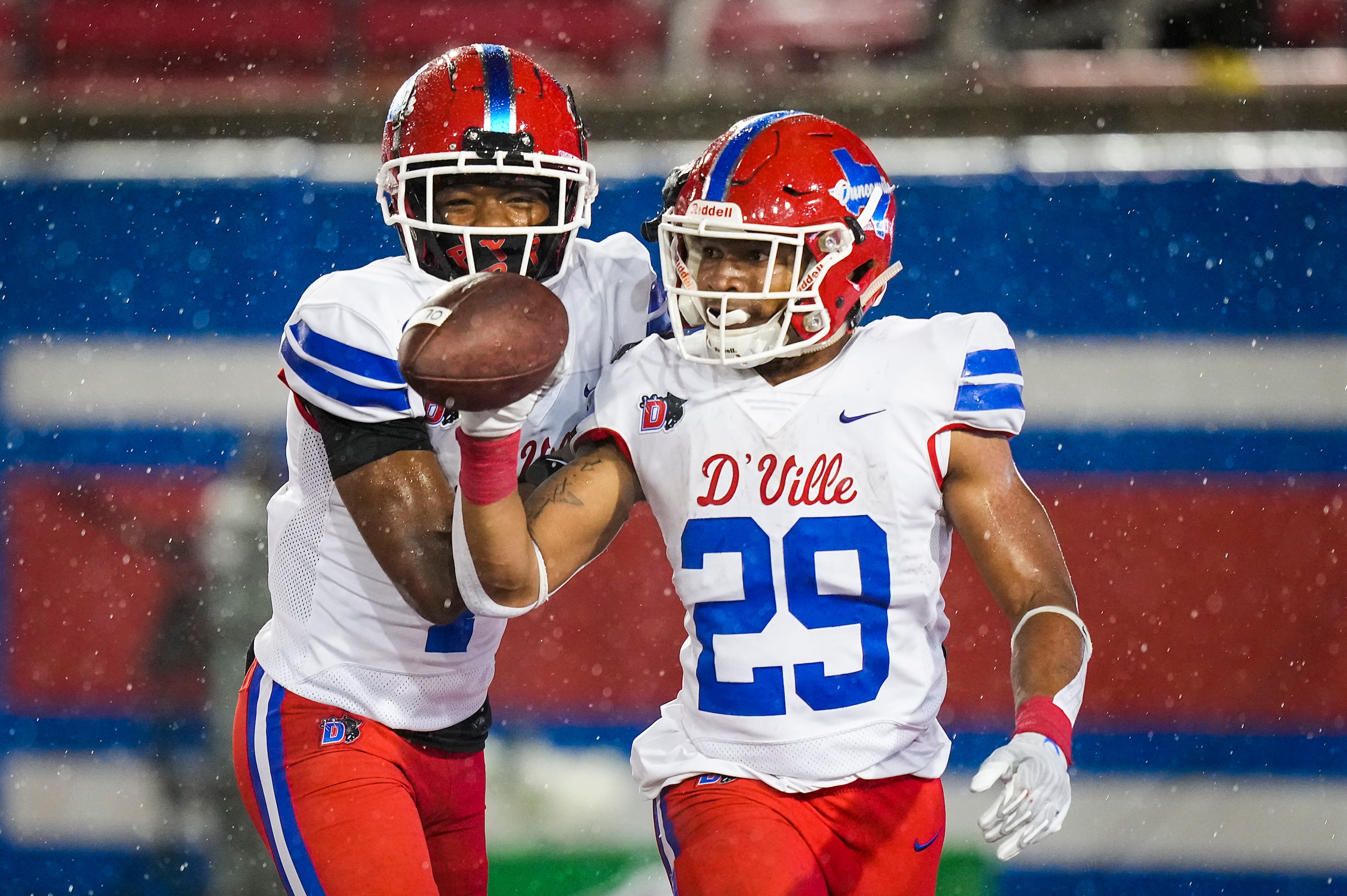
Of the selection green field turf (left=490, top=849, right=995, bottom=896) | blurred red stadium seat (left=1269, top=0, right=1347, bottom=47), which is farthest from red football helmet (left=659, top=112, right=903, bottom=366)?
blurred red stadium seat (left=1269, top=0, right=1347, bottom=47)

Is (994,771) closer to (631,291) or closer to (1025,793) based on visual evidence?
(1025,793)

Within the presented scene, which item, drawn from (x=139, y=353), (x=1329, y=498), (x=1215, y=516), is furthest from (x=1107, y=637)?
(x=139, y=353)

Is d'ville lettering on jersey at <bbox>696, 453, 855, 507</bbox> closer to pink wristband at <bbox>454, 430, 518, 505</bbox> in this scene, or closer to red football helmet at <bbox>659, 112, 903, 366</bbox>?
red football helmet at <bbox>659, 112, 903, 366</bbox>

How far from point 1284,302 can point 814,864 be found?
111 inches

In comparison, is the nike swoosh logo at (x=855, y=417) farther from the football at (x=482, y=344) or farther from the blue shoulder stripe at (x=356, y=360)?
the blue shoulder stripe at (x=356, y=360)

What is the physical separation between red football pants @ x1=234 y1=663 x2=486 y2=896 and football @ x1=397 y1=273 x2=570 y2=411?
70 centimetres

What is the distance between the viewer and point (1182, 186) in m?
3.96

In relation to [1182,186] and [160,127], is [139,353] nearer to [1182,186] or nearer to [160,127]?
[160,127]

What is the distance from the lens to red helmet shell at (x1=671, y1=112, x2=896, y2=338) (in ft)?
6.42

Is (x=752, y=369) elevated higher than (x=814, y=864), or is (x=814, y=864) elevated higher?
(x=752, y=369)

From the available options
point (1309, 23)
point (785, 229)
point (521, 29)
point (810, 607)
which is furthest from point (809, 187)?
point (1309, 23)

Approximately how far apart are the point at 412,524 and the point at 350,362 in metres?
0.26

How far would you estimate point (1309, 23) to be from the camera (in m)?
4.74

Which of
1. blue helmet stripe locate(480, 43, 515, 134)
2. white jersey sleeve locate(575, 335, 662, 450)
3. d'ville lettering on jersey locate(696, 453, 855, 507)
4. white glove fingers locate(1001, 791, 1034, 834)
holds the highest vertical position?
blue helmet stripe locate(480, 43, 515, 134)
